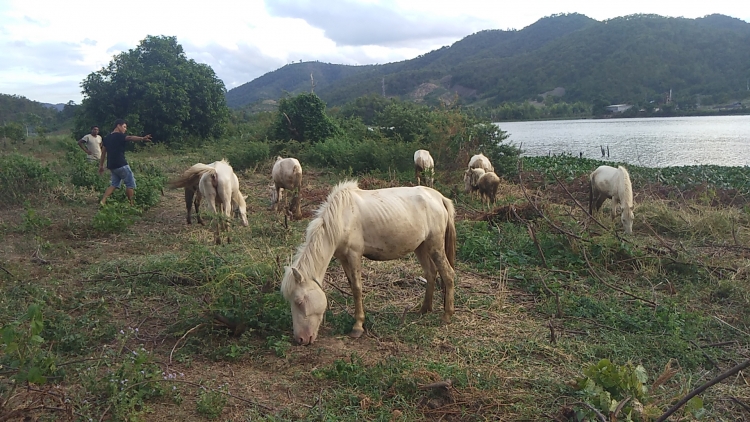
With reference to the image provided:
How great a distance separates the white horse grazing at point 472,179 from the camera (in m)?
12.6

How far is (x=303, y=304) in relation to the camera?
416 cm

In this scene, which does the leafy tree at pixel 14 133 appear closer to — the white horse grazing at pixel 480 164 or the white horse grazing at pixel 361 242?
the white horse grazing at pixel 480 164

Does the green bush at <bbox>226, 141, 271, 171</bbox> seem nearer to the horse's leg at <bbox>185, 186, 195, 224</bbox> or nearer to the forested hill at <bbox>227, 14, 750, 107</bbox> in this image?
the horse's leg at <bbox>185, 186, 195, 224</bbox>

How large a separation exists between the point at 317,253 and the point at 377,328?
112cm

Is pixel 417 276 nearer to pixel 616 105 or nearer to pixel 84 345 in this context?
pixel 84 345

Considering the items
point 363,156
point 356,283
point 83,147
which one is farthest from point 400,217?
point 83,147

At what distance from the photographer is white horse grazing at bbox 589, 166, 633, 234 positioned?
891cm

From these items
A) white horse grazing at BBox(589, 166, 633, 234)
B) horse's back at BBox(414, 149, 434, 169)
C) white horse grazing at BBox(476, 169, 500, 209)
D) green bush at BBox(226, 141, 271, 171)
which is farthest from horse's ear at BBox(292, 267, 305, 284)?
green bush at BBox(226, 141, 271, 171)

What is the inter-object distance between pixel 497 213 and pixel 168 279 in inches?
247

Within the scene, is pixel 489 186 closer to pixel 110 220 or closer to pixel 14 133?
pixel 110 220

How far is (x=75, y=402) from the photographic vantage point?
3154mm

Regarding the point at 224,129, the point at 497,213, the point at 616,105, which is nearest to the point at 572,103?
the point at 616,105

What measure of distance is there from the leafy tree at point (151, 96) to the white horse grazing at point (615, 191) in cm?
1991

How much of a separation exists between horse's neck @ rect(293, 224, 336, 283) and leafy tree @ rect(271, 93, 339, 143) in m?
16.6
